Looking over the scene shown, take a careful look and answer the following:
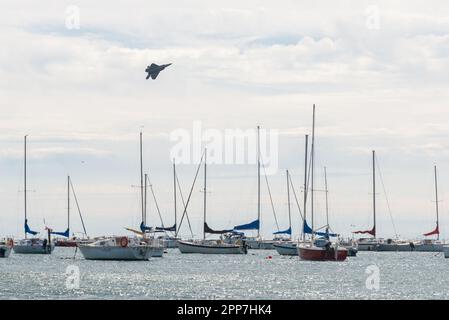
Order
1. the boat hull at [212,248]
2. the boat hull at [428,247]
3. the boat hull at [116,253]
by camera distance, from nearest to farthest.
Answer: the boat hull at [116,253] → the boat hull at [212,248] → the boat hull at [428,247]

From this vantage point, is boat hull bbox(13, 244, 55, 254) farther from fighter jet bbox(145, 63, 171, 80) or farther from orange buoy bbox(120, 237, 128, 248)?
fighter jet bbox(145, 63, 171, 80)

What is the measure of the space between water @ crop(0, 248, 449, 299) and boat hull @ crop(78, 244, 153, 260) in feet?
3.80

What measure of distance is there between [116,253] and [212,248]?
28650mm

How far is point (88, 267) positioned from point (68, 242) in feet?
286

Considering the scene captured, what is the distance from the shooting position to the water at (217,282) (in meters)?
54.9

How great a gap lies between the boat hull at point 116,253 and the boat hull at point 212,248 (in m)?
23.7

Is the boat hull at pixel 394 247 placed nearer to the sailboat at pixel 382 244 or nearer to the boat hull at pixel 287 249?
the sailboat at pixel 382 244

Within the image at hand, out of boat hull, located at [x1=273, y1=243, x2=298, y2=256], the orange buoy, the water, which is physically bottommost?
the water

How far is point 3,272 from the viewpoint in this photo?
75.6m

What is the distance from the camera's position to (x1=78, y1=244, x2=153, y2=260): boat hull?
9095 centimetres

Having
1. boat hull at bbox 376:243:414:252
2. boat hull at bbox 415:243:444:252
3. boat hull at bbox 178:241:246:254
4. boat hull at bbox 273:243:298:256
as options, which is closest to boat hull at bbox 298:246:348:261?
boat hull at bbox 273:243:298:256

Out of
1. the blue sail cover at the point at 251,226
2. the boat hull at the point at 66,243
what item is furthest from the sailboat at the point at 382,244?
the boat hull at the point at 66,243

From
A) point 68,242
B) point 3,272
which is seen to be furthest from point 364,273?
point 68,242
